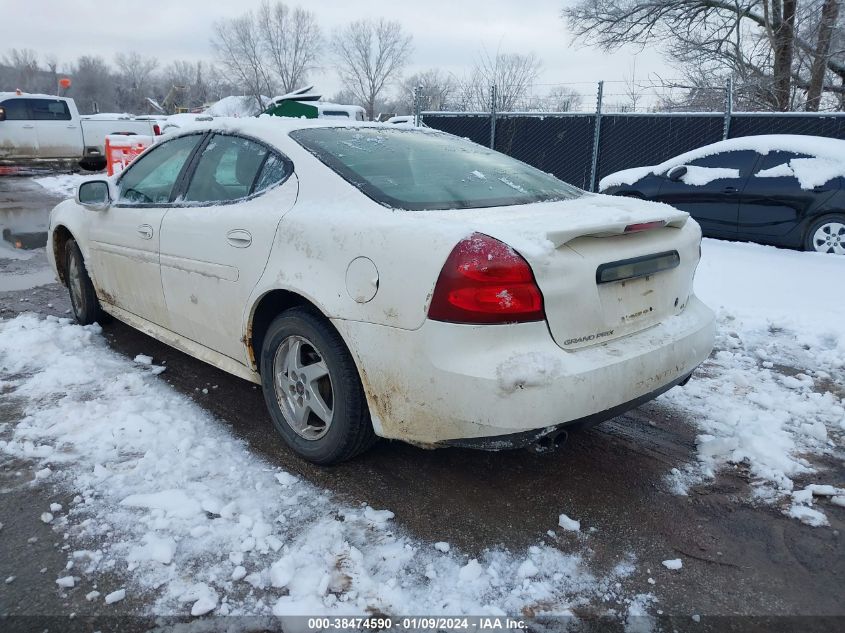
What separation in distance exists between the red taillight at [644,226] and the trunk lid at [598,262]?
11mm

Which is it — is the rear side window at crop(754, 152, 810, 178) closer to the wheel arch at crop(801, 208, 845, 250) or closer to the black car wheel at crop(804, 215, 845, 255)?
the wheel arch at crop(801, 208, 845, 250)

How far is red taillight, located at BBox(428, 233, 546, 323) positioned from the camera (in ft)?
7.48

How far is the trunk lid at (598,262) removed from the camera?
236 centimetres

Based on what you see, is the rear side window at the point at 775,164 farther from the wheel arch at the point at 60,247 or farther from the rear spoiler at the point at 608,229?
the wheel arch at the point at 60,247

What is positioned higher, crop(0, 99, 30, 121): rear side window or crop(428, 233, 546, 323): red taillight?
crop(0, 99, 30, 121): rear side window

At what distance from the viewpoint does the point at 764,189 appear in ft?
25.2

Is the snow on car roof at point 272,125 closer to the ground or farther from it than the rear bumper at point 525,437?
farther from it

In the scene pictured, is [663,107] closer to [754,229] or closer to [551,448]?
[754,229]

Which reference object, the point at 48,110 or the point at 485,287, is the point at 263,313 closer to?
the point at 485,287

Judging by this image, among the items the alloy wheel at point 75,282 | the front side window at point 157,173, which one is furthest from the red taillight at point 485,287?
the alloy wheel at point 75,282

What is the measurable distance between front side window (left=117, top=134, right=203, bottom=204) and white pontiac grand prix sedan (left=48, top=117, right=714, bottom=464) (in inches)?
1.4

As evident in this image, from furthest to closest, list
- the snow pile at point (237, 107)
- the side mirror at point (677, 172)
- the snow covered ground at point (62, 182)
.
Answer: the snow pile at point (237, 107)
the snow covered ground at point (62, 182)
the side mirror at point (677, 172)

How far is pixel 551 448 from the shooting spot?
244 cm

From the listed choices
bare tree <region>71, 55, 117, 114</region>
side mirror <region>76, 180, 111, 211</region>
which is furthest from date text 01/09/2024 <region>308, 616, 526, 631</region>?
bare tree <region>71, 55, 117, 114</region>
